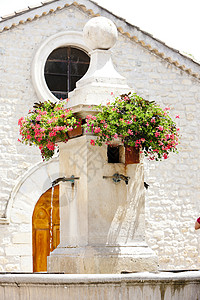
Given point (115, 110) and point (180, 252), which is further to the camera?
point (180, 252)

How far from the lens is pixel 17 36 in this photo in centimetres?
1210

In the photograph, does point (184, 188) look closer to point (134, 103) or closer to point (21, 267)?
point (21, 267)

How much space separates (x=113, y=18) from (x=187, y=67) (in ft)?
5.92

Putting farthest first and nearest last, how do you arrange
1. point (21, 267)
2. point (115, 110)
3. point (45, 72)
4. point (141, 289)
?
point (45, 72)
point (21, 267)
point (115, 110)
point (141, 289)

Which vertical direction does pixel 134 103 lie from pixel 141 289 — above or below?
above

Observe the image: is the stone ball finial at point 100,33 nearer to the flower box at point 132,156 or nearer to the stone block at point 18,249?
the flower box at point 132,156

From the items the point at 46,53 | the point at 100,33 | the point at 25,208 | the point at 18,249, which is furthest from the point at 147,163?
the point at 100,33

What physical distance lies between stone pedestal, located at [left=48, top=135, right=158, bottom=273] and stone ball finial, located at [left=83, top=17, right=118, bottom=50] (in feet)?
3.51

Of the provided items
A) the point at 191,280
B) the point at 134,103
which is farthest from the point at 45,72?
the point at 191,280

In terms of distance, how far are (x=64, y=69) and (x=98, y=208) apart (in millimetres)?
6615

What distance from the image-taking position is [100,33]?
6.87 metres

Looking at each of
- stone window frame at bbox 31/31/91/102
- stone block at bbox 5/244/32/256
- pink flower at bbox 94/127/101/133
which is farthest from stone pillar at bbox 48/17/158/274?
stone window frame at bbox 31/31/91/102

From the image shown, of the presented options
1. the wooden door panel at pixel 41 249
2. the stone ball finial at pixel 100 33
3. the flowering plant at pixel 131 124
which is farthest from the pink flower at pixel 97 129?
the wooden door panel at pixel 41 249

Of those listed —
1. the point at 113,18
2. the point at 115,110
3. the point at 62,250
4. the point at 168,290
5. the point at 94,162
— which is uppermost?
the point at 113,18
